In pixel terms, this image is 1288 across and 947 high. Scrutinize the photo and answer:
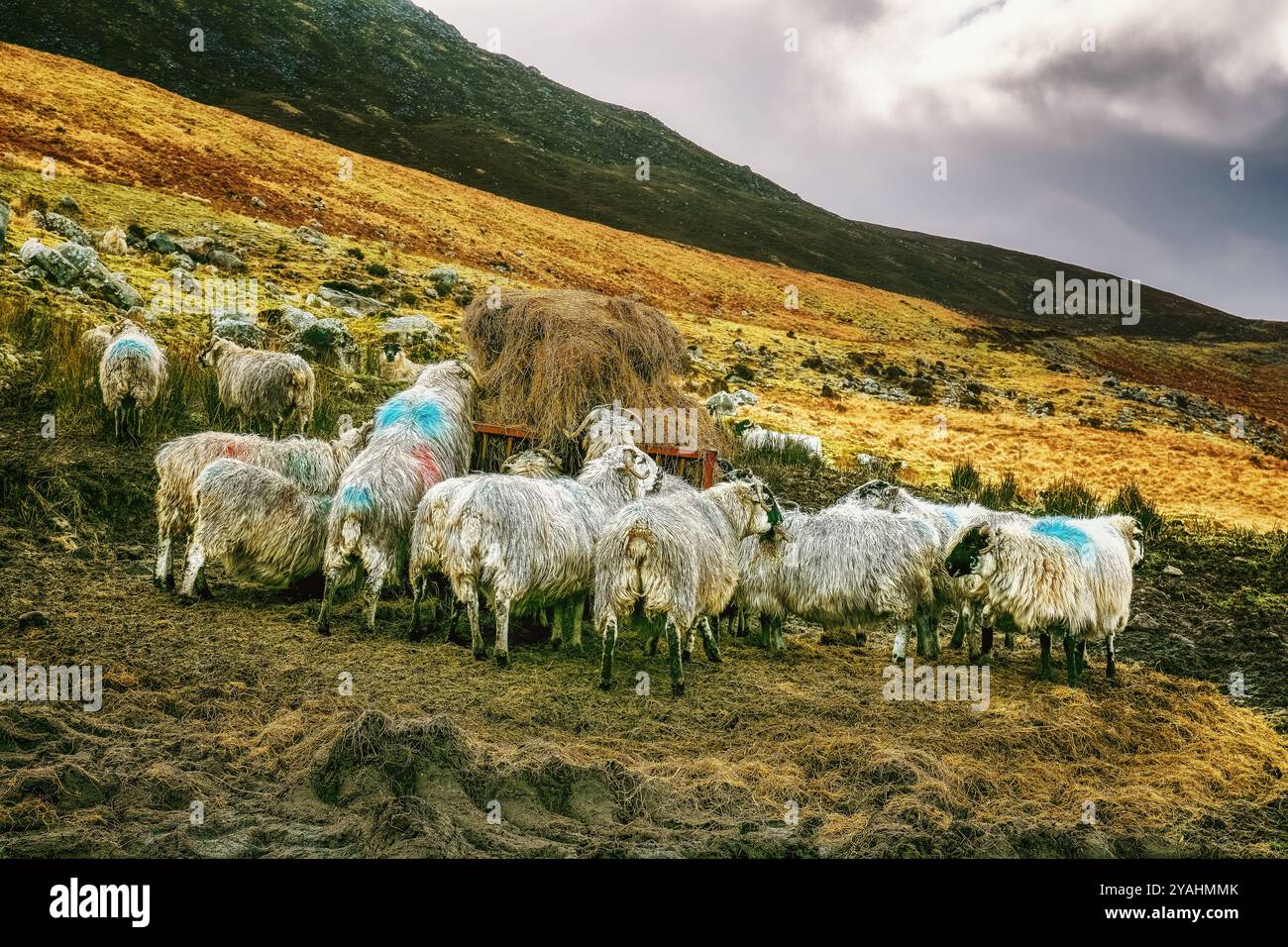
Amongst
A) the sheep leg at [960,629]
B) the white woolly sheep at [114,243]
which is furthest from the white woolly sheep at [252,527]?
the white woolly sheep at [114,243]

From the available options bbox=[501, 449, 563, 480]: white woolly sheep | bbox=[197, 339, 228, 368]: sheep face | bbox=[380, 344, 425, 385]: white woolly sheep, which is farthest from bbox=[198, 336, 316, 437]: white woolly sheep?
bbox=[501, 449, 563, 480]: white woolly sheep

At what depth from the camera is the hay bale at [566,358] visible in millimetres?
9883

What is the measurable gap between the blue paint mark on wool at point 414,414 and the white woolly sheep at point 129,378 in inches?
150

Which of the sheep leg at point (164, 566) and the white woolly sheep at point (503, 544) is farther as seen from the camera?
the sheep leg at point (164, 566)

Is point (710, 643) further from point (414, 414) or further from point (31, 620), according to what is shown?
point (31, 620)

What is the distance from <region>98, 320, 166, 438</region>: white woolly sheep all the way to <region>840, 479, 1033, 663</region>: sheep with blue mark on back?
27.6 ft

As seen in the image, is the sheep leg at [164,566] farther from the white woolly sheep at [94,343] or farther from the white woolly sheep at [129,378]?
the white woolly sheep at [94,343]

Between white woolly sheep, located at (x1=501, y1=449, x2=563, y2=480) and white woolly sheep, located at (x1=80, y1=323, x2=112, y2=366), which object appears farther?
white woolly sheep, located at (x1=80, y1=323, x2=112, y2=366)

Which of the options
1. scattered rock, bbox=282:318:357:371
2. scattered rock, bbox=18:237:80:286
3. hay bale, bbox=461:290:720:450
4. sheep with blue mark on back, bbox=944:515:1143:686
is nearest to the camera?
sheep with blue mark on back, bbox=944:515:1143:686

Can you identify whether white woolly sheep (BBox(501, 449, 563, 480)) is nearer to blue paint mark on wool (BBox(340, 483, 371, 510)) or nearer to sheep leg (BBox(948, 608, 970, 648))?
blue paint mark on wool (BBox(340, 483, 371, 510))

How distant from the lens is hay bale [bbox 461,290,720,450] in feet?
32.4

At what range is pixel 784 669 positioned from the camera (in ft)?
25.5

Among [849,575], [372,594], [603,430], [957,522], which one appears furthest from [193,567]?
[957,522]
